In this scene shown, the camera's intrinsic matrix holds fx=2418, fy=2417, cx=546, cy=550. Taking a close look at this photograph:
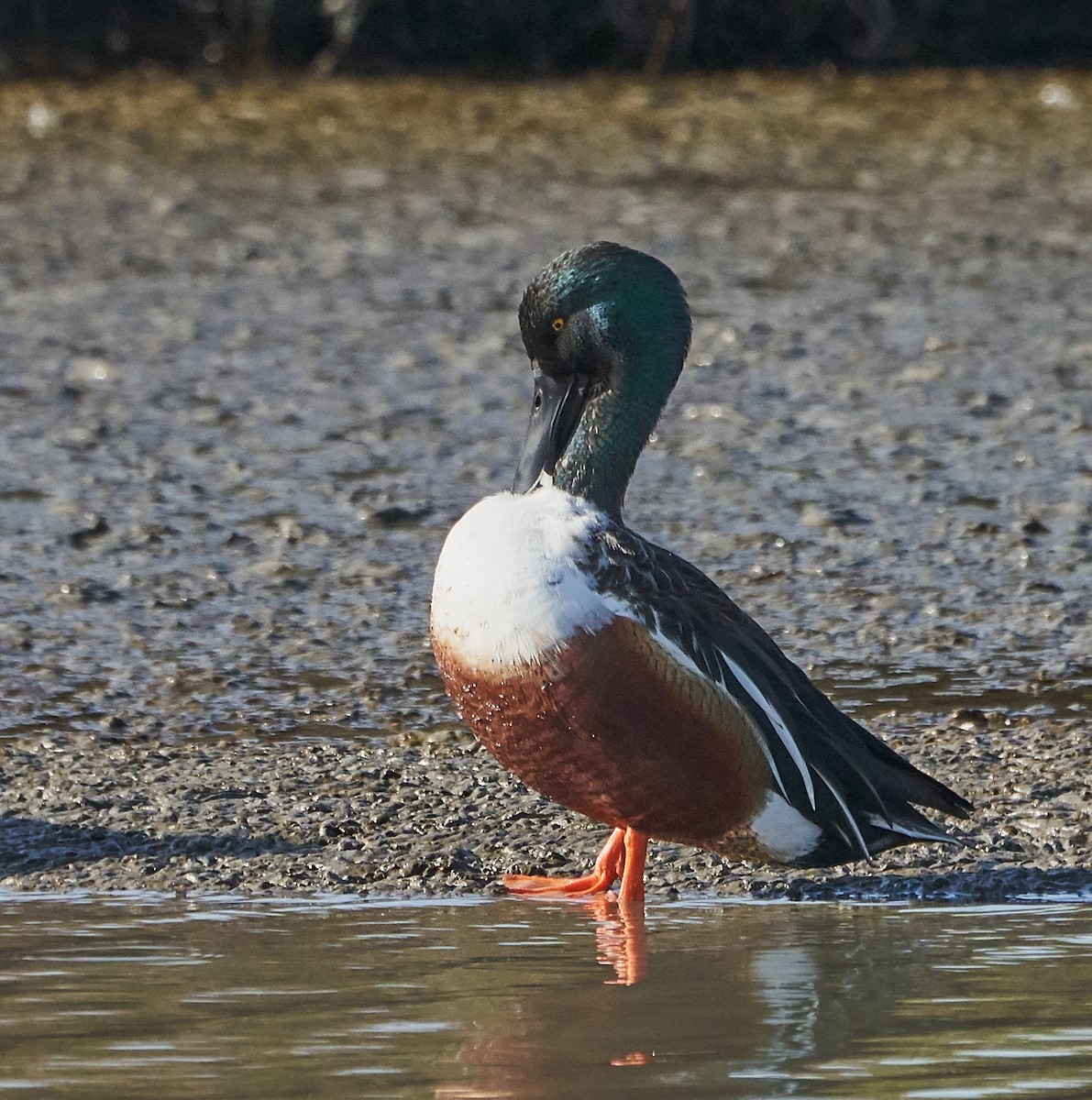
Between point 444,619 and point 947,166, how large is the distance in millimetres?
11068

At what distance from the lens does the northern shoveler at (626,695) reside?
467cm

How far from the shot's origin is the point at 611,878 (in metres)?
5.03

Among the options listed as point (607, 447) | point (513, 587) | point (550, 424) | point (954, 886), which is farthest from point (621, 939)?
point (550, 424)

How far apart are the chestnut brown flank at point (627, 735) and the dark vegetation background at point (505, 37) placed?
15062 millimetres

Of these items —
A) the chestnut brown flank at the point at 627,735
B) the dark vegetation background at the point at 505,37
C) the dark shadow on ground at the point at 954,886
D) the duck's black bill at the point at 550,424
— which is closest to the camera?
the chestnut brown flank at the point at 627,735

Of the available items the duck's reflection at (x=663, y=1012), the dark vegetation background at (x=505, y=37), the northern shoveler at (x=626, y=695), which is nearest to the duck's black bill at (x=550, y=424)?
the northern shoveler at (x=626, y=695)

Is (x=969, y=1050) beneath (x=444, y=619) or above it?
beneath

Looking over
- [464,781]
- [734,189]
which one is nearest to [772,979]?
[464,781]

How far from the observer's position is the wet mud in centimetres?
554

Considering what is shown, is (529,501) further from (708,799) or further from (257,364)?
(257,364)

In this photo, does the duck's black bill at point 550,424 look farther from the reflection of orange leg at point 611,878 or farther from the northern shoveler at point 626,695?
the reflection of orange leg at point 611,878

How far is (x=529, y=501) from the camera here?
4961 millimetres

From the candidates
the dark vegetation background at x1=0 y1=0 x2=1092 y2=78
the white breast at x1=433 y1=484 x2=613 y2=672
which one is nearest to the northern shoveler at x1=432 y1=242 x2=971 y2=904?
the white breast at x1=433 y1=484 x2=613 y2=672

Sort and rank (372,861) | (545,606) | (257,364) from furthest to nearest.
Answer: (257,364) < (372,861) < (545,606)
